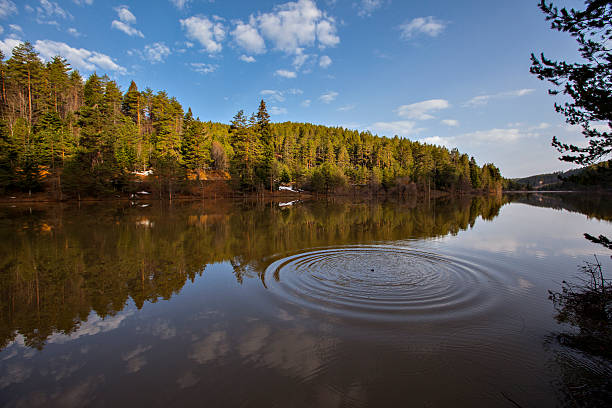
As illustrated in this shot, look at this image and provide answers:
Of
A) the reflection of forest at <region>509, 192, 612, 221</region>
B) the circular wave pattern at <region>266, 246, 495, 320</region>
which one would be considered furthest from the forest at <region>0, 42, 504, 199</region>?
the circular wave pattern at <region>266, 246, 495, 320</region>

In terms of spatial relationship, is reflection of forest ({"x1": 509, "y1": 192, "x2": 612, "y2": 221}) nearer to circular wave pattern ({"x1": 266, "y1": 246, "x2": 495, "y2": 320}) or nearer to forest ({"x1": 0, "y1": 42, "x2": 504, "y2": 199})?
circular wave pattern ({"x1": 266, "y1": 246, "x2": 495, "y2": 320})

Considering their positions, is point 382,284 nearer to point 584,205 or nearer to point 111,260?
point 111,260

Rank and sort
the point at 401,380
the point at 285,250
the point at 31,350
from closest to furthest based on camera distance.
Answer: the point at 401,380 < the point at 31,350 < the point at 285,250

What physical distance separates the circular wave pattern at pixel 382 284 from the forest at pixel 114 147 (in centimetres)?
4743

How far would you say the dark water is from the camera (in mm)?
3805

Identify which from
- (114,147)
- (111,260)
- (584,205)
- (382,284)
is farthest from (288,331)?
(584,205)

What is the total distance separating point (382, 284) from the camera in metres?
8.07

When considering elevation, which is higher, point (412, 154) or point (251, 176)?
point (412, 154)

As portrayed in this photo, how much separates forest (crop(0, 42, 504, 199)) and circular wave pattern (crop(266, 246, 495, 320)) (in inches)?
1867

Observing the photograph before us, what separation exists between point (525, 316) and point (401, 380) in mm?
4110

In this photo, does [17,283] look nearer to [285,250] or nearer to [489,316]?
[285,250]

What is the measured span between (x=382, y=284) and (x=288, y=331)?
372 centimetres

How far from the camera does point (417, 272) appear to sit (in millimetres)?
9141

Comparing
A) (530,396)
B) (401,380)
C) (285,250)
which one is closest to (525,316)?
(530,396)
